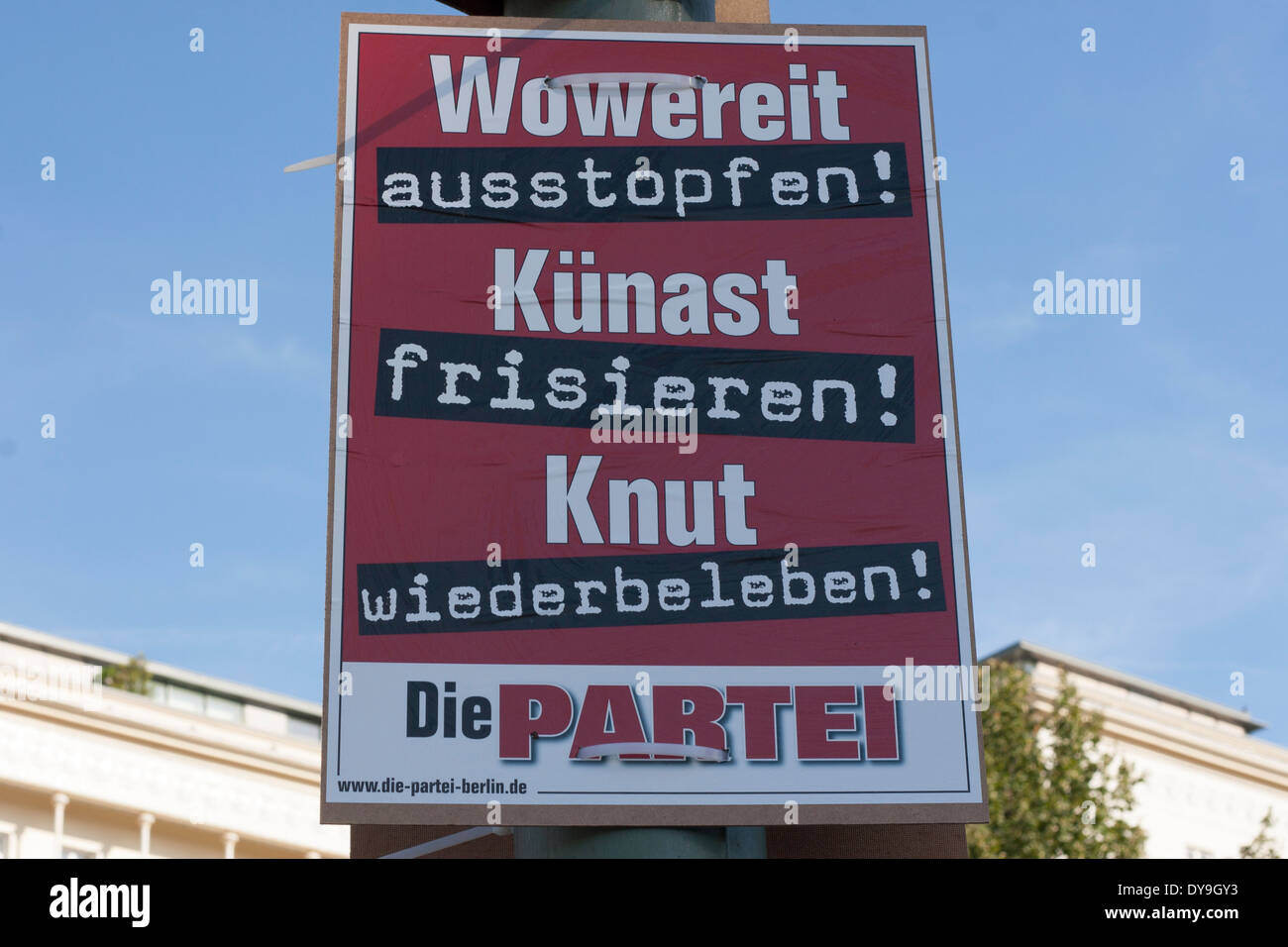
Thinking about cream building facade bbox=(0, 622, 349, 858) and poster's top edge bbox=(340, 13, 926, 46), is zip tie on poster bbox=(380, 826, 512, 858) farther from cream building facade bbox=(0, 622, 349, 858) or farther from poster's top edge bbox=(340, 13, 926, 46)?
cream building facade bbox=(0, 622, 349, 858)

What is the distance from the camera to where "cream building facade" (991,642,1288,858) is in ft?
140

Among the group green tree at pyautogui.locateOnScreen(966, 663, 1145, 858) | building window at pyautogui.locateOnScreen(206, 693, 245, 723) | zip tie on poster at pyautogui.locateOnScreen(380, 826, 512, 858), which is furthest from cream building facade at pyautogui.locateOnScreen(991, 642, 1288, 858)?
zip tie on poster at pyautogui.locateOnScreen(380, 826, 512, 858)

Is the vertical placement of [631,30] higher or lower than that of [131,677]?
lower

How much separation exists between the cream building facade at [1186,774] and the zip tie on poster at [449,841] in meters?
34.9

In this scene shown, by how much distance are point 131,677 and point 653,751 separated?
33.8 m

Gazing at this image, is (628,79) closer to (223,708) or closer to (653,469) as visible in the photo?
(653,469)

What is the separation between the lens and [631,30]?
770cm

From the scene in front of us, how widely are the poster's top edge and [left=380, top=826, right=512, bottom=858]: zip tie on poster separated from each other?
3.81m

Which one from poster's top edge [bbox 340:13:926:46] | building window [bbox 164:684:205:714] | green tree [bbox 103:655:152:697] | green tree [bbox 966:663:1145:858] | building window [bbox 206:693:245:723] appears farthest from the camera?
building window [bbox 206:693:245:723]

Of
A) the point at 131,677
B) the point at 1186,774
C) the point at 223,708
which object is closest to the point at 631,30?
the point at 131,677

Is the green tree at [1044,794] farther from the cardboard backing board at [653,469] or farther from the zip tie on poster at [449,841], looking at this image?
the cardboard backing board at [653,469]

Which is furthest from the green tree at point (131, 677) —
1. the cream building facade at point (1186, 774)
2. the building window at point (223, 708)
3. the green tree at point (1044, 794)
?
the cream building facade at point (1186, 774)
